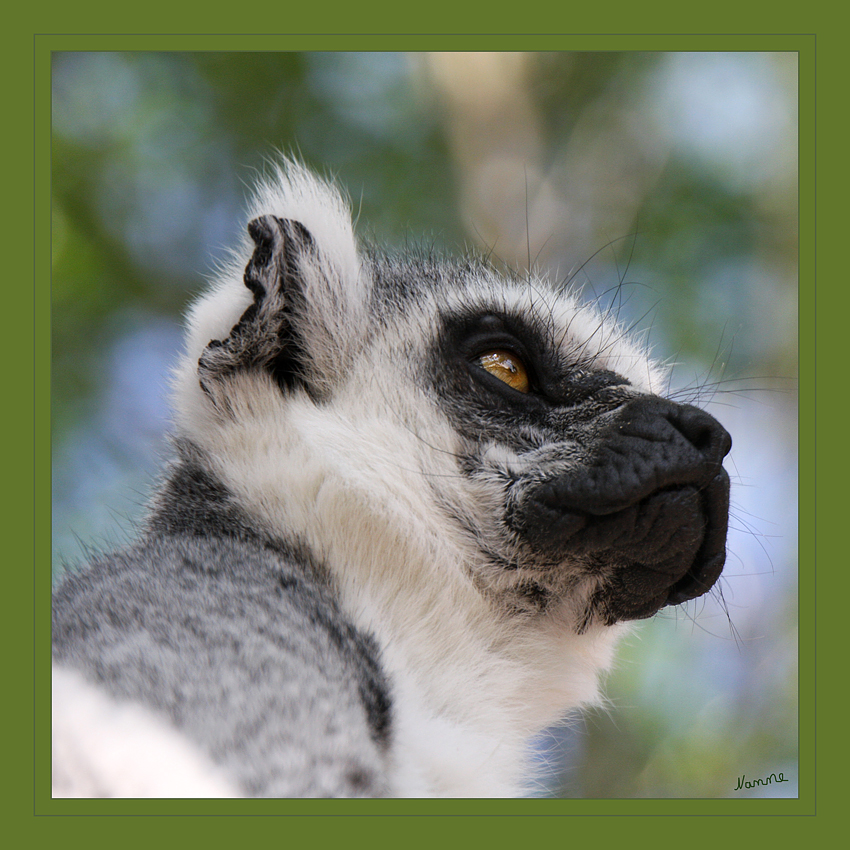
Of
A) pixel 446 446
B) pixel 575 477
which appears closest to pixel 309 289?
pixel 446 446

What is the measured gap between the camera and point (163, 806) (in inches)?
79.7

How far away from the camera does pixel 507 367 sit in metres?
3.12

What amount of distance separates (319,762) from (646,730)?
12.9ft

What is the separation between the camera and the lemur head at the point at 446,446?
2.68 metres

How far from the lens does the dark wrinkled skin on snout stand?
266cm

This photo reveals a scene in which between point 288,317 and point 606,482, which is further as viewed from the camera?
point 288,317

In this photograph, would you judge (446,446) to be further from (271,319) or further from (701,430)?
(701,430)

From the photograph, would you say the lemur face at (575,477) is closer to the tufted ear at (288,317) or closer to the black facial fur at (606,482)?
the black facial fur at (606,482)

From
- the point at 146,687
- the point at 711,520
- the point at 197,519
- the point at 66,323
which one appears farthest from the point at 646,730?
the point at 66,323

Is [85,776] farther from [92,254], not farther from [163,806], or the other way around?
[92,254]

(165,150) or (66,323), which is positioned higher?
(165,150)

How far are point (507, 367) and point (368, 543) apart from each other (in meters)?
0.90
